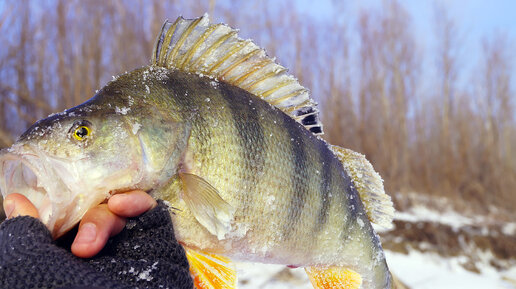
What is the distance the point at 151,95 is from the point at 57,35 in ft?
22.0

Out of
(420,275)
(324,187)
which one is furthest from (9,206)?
(420,275)

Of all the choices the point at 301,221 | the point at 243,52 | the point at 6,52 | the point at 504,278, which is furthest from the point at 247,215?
the point at 6,52

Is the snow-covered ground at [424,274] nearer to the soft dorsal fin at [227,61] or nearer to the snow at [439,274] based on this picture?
the snow at [439,274]

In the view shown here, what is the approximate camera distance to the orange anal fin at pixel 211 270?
1142 millimetres

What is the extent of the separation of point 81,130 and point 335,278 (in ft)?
3.20

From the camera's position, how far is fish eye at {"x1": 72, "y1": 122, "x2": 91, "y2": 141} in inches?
36.6

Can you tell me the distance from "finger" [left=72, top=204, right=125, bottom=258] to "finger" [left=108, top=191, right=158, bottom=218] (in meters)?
0.02

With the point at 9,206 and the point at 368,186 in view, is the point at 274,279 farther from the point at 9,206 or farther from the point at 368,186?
the point at 9,206

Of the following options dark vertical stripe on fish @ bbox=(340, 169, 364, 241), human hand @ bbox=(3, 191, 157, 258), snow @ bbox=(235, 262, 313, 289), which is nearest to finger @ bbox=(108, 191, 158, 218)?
human hand @ bbox=(3, 191, 157, 258)

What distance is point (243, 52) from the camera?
1.26 m

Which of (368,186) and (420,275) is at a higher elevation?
(420,275)

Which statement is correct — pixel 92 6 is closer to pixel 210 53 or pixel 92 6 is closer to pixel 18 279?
pixel 210 53

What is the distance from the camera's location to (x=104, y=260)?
0.90 meters

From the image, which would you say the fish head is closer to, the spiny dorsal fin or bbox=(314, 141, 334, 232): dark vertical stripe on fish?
bbox=(314, 141, 334, 232): dark vertical stripe on fish
